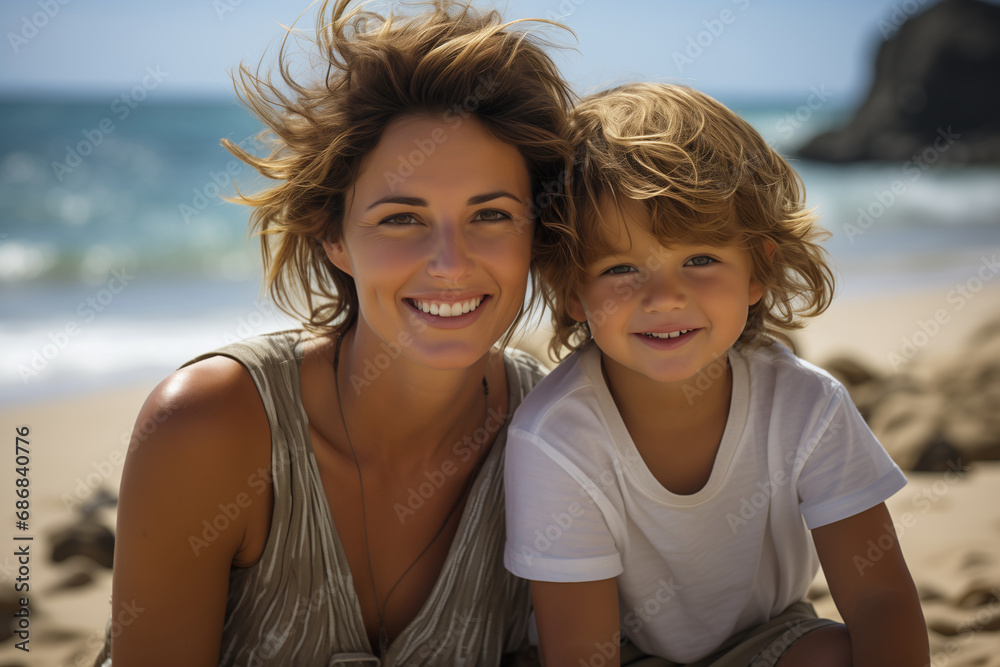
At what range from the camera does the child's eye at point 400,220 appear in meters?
2.10

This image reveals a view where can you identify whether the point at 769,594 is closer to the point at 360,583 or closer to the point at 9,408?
the point at 360,583

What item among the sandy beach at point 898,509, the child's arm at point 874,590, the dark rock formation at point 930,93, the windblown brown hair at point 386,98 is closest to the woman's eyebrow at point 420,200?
the windblown brown hair at point 386,98

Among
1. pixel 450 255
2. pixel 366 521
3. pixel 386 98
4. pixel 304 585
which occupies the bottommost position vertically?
pixel 304 585

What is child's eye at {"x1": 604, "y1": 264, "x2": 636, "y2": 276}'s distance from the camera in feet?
6.98

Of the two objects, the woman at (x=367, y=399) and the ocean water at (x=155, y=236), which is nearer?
the woman at (x=367, y=399)

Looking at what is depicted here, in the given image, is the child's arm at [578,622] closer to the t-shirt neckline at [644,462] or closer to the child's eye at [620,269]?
the t-shirt neckline at [644,462]

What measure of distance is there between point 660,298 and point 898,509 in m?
2.18

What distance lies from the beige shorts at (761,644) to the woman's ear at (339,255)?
54.4 inches

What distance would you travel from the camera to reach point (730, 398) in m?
2.30

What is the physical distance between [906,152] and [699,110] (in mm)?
22954

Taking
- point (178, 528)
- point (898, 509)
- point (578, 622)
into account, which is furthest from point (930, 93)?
point (178, 528)

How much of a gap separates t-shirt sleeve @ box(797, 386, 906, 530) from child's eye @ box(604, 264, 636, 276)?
64cm

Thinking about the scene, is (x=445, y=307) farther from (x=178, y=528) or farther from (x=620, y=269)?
(x=178, y=528)

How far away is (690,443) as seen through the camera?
228cm
